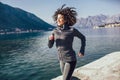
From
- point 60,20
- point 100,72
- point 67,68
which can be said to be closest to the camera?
point 67,68

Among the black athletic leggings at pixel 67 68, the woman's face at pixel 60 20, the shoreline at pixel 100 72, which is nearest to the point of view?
the black athletic leggings at pixel 67 68

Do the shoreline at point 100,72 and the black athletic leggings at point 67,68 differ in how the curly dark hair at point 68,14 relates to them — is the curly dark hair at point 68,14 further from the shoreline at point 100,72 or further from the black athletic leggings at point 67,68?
the shoreline at point 100,72

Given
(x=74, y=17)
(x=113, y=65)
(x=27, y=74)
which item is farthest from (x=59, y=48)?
(x=27, y=74)

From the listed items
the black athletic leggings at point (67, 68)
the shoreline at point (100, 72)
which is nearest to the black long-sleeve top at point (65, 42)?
the black athletic leggings at point (67, 68)

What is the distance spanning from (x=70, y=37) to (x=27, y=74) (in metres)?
25.6

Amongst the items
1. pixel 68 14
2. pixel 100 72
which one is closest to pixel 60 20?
pixel 68 14

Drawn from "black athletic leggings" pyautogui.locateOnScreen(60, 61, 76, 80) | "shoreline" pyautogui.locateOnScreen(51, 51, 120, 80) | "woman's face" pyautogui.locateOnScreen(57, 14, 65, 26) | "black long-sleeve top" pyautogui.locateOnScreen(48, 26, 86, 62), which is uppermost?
"woman's face" pyautogui.locateOnScreen(57, 14, 65, 26)

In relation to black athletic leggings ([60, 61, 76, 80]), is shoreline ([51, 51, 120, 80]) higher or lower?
lower

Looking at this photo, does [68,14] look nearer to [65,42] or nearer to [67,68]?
[65,42]

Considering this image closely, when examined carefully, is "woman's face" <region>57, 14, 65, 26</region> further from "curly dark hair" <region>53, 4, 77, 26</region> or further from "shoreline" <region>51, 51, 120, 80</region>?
"shoreline" <region>51, 51, 120, 80</region>

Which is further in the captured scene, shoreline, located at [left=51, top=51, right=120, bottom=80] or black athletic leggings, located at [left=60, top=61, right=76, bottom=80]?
shoreline, located at [left=51, top=51, right=120, bottom=80]

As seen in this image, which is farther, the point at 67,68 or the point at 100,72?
the point at 100,72

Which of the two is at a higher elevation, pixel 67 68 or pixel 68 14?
pixel 68 14

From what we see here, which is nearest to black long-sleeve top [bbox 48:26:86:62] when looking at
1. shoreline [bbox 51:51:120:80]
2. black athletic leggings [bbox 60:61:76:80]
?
black athletic leggings [bbox 60:61:76:80]
